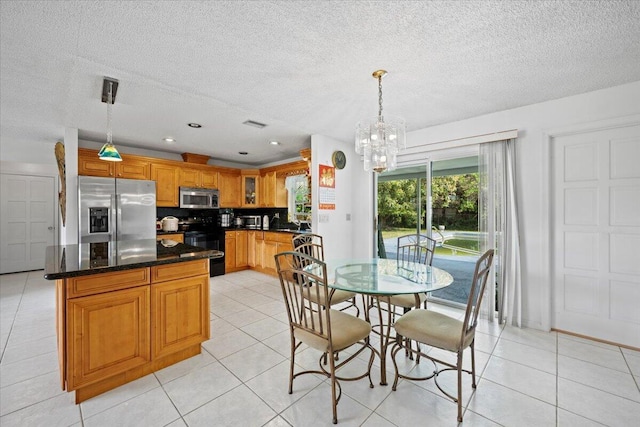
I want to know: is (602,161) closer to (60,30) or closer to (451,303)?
(451,303)

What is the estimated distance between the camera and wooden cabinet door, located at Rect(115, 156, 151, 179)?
14.2ft

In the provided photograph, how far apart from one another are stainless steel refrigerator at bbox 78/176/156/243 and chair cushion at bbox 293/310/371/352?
3676 mm

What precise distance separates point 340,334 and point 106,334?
5.34 ft

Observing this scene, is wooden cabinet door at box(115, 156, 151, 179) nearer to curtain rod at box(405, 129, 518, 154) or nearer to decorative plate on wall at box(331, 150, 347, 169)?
decorative plate on wall at box(331, 150, 347, 169)

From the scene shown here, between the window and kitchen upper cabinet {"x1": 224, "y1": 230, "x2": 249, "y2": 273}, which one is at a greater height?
the window

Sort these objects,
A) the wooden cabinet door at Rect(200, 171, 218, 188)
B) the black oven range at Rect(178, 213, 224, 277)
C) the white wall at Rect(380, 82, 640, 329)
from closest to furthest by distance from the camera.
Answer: the white wall at Rect(380, 82, 640, 329), the black oven range at Rect(178, 213, 224, 277), the wooden cabinet door at Rect(200, 171, 218, 188)

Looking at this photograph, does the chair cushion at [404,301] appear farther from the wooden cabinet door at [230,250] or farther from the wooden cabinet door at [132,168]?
the wooden cabinet door at [132,168]

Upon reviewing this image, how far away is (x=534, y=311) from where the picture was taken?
293 centimetres

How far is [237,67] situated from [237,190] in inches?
154

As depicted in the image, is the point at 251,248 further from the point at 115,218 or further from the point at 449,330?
the point at 449,330

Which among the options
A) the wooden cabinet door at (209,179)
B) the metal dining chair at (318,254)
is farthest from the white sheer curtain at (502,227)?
the wooden cabinet door at (209,179)

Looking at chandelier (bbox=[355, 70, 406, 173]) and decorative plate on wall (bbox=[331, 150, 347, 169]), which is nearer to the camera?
chandelier (bbox=[355, 70, 406, 173])

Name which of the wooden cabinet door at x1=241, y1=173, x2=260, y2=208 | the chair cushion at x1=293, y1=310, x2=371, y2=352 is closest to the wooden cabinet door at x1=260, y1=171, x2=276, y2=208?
the wooden cabinet door at x1=241, y1=173, x2=260, y2=208

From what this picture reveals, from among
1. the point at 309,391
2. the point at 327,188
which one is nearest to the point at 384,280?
the point at 309,391
